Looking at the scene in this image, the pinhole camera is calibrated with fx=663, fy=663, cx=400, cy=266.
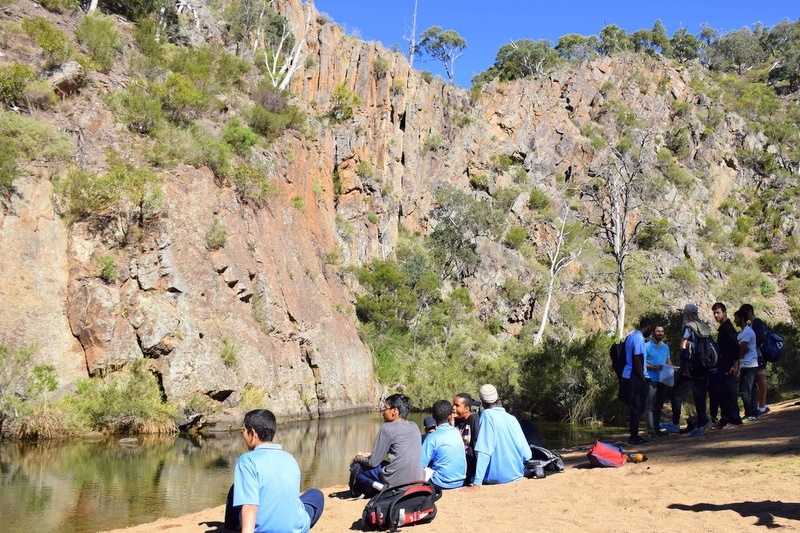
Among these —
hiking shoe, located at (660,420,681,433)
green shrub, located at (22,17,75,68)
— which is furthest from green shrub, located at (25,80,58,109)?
hiking shoe, located at (660,420,681,433)

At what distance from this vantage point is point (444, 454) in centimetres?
850

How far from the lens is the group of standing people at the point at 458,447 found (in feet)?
25.1

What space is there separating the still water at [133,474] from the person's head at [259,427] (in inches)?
162

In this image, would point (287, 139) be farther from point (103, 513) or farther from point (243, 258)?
point (103, 513)

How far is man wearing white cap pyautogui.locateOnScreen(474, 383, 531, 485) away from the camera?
853cm

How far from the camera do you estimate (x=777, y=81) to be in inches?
3056

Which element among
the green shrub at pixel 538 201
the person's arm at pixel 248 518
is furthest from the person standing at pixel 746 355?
the green shrub at pixel 538 201

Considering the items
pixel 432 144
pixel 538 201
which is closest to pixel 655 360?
pixel 432 144

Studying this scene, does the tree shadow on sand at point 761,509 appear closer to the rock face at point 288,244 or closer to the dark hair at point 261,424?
the dark hair at point 261,424

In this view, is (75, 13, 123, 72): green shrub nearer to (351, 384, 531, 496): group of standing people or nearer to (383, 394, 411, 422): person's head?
(351, 384, 531, 496): group of standing people

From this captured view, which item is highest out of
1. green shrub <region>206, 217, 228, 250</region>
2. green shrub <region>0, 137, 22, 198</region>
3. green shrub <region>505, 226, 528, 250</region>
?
green shrub <region>505, 226, 528, 250</region>

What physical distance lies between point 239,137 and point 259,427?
76.0 ft

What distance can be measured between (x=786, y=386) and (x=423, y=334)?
19.0 m

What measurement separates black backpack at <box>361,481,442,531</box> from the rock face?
12.8 meters
